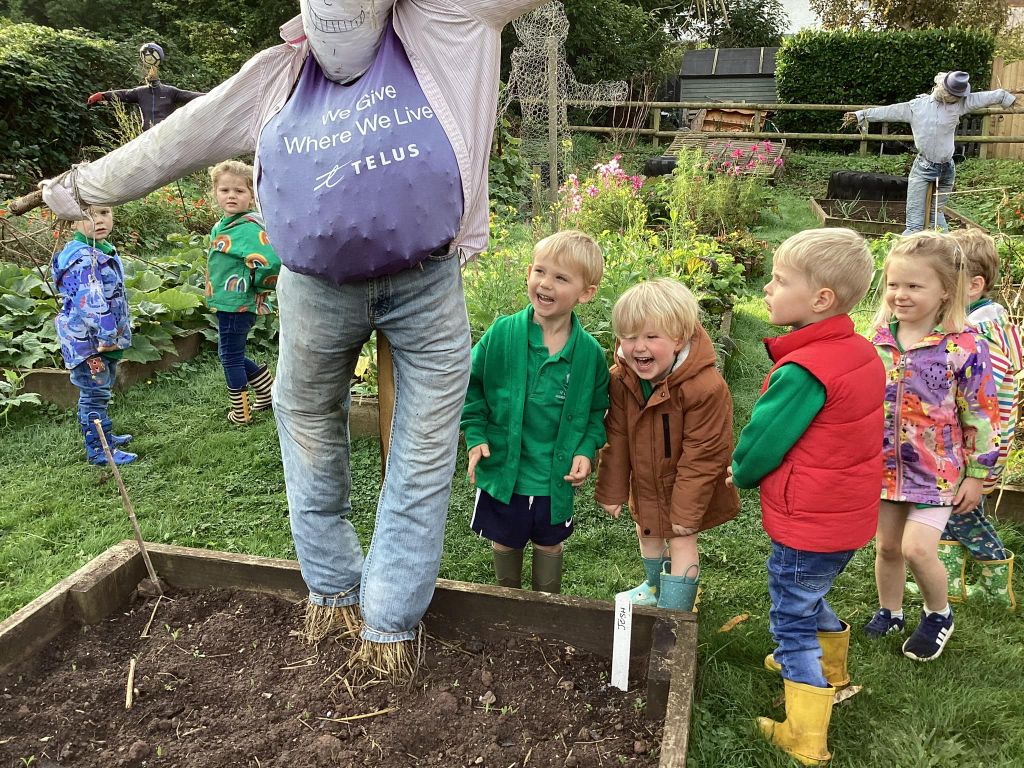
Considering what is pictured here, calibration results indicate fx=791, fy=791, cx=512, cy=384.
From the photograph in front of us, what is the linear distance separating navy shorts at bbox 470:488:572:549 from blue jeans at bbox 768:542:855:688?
2.54 feet

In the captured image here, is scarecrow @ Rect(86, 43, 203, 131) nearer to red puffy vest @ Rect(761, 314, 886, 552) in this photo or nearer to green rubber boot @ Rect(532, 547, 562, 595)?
green rubber boot @ Rect(532, 547, 562, 595)

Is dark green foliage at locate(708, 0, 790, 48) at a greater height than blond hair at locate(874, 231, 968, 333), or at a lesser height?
greater

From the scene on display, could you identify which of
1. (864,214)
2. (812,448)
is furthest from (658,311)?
(864,214)

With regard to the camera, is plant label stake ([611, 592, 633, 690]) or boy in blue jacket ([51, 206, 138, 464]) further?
boy in blue jacket ([51, 206, 138, 464])

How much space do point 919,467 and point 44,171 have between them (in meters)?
14.4

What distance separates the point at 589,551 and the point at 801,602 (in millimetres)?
1415

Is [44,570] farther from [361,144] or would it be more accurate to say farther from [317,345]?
[361,144]

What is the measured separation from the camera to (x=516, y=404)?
8.50 ft

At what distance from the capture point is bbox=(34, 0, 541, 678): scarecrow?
1.79 meters

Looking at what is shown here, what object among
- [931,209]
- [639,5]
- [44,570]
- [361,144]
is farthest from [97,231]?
[639,5]

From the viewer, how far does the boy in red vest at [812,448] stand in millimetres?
2119

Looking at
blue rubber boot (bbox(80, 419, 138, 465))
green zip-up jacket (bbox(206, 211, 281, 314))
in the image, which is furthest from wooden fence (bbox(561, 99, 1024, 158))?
blue rubber boot (bbox(80, 419, 138, 465))

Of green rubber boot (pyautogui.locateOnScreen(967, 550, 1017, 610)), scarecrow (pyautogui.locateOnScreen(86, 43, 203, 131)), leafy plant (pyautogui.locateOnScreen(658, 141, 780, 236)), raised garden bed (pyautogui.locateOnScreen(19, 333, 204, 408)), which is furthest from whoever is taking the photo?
leafy plant (pyautogui.locateOnScreen(658, 141, 780, 236))

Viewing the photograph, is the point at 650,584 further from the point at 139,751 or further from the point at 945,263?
the point at 139,751
